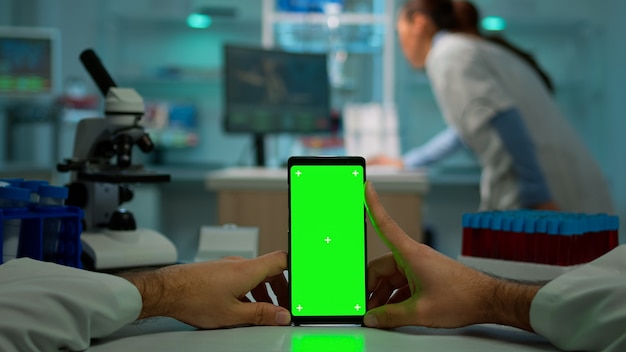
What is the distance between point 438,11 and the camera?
2701 mm

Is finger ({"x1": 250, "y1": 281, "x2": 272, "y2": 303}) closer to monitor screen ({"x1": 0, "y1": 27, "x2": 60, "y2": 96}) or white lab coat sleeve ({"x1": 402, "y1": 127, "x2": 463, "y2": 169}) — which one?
white lab coat sleeve ({"x1": 402, "y1": 127, "x2": 463, "y2": 169})

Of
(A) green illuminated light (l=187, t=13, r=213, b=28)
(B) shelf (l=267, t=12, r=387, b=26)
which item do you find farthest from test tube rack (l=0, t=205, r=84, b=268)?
(A) green illuminated light (l=187, t=13, r=213, b=28)

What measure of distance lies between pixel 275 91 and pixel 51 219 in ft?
6.15

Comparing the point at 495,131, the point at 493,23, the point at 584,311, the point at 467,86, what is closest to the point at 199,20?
the point at 493,23

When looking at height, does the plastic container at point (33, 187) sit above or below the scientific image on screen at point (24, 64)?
below

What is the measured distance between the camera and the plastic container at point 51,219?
3.61 ft

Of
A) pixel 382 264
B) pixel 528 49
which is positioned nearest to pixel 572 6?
pixel 528 49

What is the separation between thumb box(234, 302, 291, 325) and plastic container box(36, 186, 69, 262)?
1.20 ft

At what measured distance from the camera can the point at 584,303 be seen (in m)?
0.81

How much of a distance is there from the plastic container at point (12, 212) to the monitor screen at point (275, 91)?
1.76 m

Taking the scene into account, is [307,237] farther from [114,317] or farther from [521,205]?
[521,205]

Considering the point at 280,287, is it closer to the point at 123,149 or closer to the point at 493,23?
the point at 123,149

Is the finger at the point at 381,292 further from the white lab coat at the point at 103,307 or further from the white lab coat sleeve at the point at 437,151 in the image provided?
the white lab coat sleeve at the point at 437,151

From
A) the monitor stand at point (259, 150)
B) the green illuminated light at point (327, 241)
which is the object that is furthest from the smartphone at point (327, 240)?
the monitor stand at point (259, 150)
